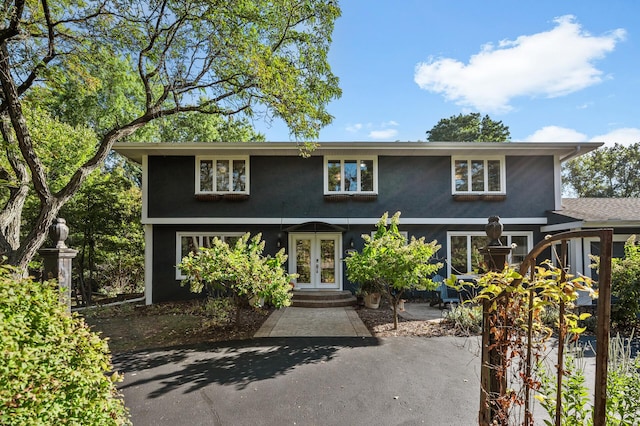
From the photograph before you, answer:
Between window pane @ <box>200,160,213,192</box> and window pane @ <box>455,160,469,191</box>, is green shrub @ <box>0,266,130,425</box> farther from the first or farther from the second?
window pane @ <box>455,160,469,191</box>

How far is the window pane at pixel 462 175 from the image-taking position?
36.9 feet

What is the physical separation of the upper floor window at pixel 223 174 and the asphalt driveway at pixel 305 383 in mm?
6374

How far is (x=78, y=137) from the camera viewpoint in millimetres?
12023

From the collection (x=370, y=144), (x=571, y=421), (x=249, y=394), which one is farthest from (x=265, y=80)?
(x=571, y=421)

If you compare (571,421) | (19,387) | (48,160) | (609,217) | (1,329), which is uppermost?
(48,160)

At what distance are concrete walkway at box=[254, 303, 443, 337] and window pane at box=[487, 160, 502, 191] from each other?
5.16m

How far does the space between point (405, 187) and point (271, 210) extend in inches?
202

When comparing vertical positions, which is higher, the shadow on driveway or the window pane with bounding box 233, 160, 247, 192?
the window pane with bounding box 233, 160, 247, 192

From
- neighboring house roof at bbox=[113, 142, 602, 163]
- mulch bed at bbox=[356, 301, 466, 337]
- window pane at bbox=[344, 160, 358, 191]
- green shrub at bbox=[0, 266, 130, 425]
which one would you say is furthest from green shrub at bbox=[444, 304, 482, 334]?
green shrub at bbox=[0, 266, 130, 425]

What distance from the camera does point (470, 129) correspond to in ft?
99.1

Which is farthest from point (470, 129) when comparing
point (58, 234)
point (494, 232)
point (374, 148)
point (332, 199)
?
point (58, 234)

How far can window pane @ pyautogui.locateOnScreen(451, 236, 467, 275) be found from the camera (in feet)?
36.4

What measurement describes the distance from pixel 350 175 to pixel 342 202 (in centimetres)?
109

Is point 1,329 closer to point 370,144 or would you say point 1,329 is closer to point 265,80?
point 265,80
